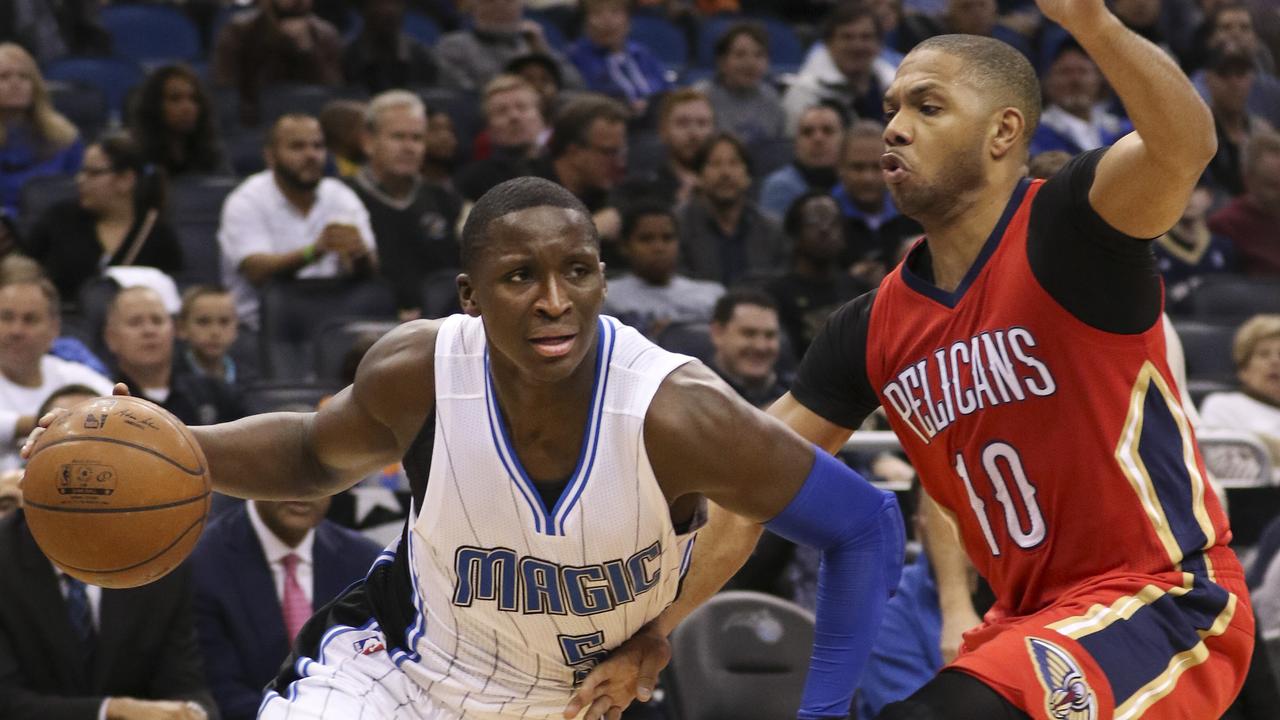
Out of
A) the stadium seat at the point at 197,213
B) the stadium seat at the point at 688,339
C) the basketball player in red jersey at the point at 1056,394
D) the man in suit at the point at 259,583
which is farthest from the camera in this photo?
the stadium seat at the point at 197,213

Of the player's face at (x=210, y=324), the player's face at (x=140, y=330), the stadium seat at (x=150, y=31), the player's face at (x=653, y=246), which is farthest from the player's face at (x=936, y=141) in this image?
the stadium seat at (x=150, y=31)

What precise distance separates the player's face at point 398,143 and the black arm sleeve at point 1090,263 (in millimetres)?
5250

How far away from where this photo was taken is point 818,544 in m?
3.47

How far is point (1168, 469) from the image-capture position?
3320 mm

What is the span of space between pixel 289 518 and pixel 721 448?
273 centimetres

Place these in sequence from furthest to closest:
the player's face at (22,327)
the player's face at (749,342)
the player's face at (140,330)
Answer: the player's face at (749,342) < the player's face at (140,330) < the player's face at (22,327)

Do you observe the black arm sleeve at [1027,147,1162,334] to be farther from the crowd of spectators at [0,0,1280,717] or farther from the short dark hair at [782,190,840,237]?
the short dark hair at [782,190,840,237]

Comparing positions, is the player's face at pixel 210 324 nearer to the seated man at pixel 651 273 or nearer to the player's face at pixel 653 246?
the seated man at pixel 651 273

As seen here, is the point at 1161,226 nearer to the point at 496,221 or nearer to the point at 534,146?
the point at 496,221

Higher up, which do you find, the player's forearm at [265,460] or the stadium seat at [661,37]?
the player's forearm at [265,460]

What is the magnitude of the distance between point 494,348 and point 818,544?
0.75 m

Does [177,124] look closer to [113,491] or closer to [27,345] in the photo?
[27,345]

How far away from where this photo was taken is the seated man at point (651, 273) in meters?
7.96

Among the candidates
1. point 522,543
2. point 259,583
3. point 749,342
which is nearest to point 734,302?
point 749,342
